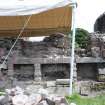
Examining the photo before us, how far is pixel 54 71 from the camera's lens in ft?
43.2

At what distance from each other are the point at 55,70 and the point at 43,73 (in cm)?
36

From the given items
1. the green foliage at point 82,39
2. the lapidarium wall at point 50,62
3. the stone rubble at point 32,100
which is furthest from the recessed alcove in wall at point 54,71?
the stone rubble at point 32,100

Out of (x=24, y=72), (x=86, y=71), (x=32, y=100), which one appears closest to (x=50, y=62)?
(x=24, y=72)

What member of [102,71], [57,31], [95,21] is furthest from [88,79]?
[95,21]

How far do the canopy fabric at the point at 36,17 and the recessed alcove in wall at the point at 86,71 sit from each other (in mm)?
1157

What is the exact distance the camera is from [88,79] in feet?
43.3

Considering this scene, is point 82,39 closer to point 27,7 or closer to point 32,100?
point 27,7

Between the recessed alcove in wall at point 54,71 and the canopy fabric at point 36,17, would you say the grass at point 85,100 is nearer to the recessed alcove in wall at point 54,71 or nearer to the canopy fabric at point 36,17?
the recessed alcove in wall at point 54,71

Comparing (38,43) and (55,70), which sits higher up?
(38,43)

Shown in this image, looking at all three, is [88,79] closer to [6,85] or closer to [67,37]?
[67,37]

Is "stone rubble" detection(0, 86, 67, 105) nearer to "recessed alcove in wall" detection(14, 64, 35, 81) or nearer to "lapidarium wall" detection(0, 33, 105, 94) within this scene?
"lapidarium wall" detection(0, 33, 105, 94)

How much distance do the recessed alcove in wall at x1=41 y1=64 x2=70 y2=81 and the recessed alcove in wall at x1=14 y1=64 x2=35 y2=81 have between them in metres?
0.35

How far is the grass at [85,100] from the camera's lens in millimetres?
10773

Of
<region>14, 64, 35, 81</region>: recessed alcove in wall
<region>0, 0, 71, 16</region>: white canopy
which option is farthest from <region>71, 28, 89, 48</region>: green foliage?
<region>0, 0, 71, 16</region>: white canopy
